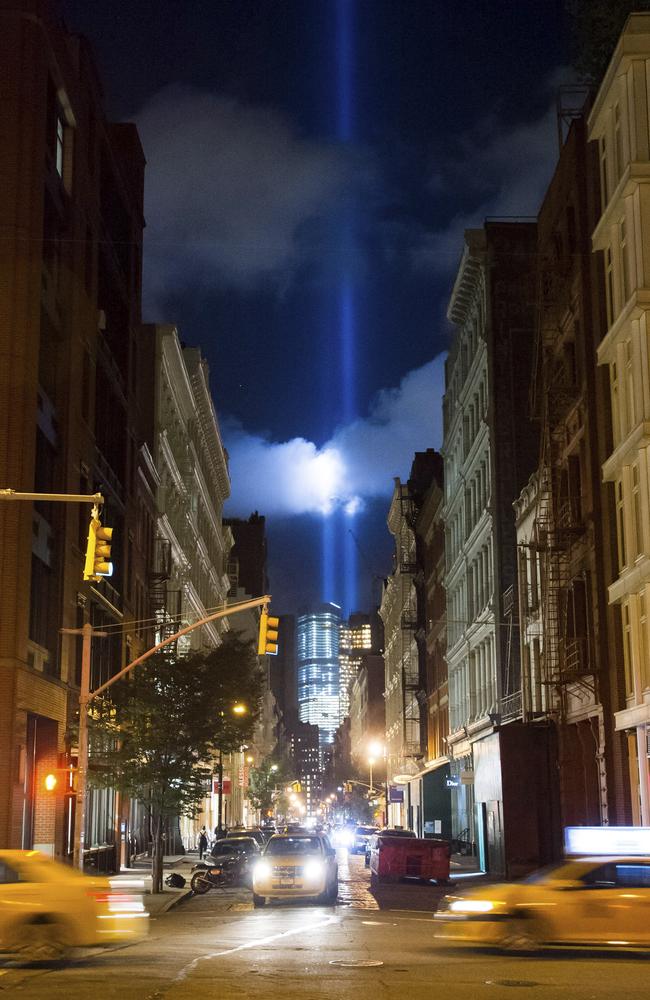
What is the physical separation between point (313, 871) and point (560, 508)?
15121 mm

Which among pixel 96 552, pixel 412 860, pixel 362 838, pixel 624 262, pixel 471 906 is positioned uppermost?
pixel 624 262

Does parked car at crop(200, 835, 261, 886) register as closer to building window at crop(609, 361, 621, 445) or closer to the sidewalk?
the sidewalk

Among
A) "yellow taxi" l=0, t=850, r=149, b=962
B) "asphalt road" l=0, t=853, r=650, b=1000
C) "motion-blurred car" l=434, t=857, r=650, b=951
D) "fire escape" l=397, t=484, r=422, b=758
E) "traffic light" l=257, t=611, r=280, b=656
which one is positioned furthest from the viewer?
"fire escape" l=397, t=484, r=422, b=758

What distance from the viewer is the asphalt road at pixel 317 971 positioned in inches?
548

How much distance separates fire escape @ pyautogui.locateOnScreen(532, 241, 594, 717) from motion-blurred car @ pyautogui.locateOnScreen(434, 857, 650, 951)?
785 inches

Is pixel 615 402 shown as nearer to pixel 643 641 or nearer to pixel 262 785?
pixel 643 641

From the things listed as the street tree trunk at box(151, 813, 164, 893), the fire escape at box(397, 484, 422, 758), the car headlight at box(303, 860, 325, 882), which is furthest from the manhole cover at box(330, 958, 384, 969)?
the fire escape at box(397, 484, 422, 758)

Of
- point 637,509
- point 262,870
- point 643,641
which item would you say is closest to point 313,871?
point 262,870

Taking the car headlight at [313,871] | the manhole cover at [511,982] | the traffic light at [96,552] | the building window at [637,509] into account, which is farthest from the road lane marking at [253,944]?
the building window at [637,509]

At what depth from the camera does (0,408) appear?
32.8 meters

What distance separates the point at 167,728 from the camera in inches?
1505

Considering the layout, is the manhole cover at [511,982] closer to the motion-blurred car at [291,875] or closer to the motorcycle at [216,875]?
the motion-blurred car at [291,875]

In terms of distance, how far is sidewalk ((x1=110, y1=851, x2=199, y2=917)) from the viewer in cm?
2944

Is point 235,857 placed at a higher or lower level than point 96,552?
lower
